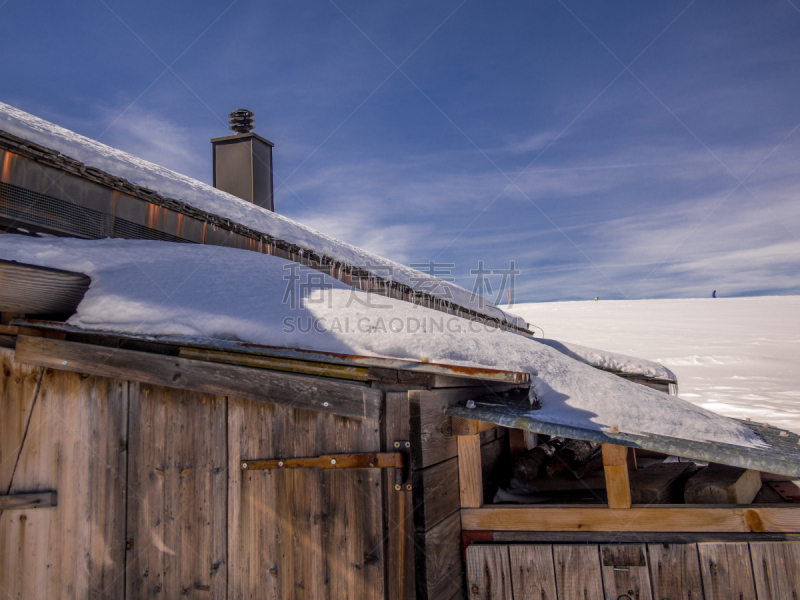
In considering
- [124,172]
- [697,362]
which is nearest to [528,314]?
[697,362]

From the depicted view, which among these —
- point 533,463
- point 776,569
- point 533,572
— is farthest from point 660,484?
point 533,572

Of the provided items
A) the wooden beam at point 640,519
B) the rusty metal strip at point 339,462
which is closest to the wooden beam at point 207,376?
the rusty metal strip at point 339,462

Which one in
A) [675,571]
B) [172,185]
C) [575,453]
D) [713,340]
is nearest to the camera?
[675,571]

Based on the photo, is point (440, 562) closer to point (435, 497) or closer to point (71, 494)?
point (435, 497)

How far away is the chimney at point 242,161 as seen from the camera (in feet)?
31.6

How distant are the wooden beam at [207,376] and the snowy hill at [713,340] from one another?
37.1ft

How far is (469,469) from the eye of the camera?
10.6 feet

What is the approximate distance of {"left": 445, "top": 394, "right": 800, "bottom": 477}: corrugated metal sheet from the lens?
253 centimetres

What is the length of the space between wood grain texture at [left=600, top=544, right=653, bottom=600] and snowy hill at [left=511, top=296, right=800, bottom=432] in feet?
33.0

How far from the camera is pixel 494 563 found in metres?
2.97

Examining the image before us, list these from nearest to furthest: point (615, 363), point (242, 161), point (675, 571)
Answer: point (675, 571)
point (615, 363)
point (242, 161)

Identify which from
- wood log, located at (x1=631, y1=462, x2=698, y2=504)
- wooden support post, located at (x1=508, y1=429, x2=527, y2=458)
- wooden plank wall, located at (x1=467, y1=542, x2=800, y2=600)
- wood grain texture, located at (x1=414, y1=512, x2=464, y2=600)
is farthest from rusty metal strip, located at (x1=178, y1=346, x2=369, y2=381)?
wooden support post, located at (x1=508, y1=429, x2=527, y2=458)

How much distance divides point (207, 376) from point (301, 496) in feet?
3.35

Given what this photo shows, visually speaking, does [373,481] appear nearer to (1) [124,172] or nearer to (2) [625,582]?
(2) [625,582]
